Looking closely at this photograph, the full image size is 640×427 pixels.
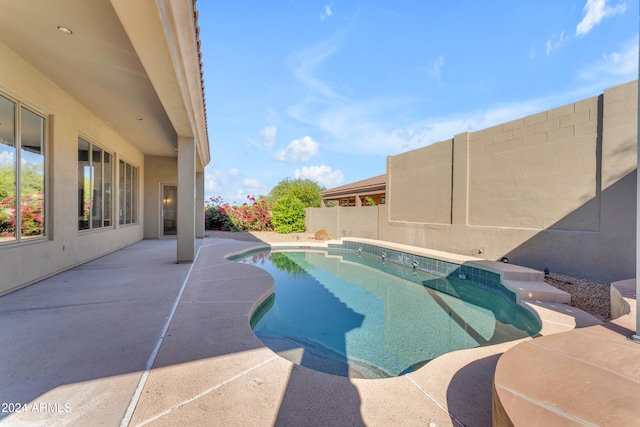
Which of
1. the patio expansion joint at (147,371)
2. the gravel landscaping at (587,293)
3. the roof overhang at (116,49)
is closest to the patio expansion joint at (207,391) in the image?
the patio expansion joint at (147,371)

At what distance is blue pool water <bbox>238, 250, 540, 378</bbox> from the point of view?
322cm

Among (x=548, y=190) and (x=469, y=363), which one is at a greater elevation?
(x=548, y=190)

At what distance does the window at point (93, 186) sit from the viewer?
20.9ft

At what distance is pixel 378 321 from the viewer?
13.9ft

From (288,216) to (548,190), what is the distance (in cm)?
1099

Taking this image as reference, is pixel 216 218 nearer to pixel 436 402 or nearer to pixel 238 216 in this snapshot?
pixel 238 216

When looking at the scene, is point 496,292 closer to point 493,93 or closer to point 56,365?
point 56,365

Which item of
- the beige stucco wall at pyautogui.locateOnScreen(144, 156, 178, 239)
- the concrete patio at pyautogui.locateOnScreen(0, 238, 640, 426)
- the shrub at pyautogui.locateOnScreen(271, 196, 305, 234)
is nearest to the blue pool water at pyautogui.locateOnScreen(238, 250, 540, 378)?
the concrete patio at pyautogui.locateOnScreen(0, 238, 640, 426)

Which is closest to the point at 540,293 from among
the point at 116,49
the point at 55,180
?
the point at 116,49

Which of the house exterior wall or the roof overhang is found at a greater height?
the roof overhang

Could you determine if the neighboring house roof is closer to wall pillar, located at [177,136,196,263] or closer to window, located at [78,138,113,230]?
wall pillar, located at [177,136,196,263]

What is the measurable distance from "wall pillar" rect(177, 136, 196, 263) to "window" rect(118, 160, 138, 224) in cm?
382

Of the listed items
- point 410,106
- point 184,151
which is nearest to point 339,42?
point 410,106

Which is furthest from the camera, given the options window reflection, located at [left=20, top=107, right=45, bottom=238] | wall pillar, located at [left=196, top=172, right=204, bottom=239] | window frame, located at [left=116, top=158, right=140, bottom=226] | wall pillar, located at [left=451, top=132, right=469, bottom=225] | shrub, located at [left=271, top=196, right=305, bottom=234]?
shrub, located at [left=271, top=196, right=305, bottom=234]
